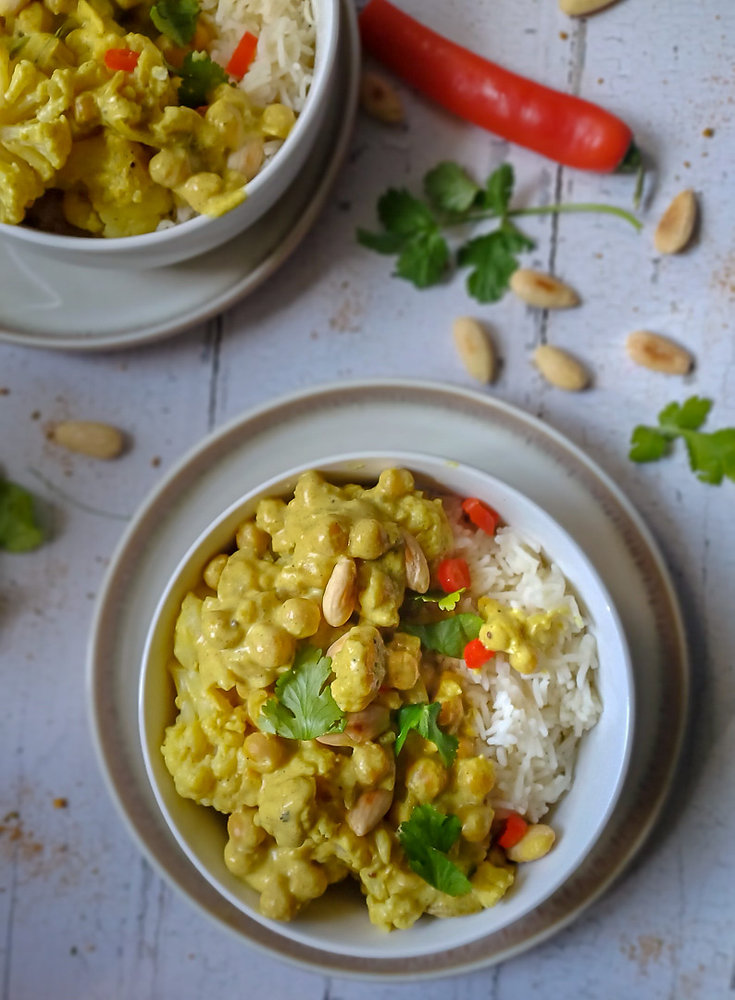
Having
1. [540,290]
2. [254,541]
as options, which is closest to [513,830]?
[254,541]

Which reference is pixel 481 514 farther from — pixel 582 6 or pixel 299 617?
pixel 582 6

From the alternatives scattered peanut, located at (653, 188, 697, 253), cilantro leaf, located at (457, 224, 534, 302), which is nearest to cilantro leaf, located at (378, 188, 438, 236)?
cilantro leaf, located at (457, 224, 534, 302)

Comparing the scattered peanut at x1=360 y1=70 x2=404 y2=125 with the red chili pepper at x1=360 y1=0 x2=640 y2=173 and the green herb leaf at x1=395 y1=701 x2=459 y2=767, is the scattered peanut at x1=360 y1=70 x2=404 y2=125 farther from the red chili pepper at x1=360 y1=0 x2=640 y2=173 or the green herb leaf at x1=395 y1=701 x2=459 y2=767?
the green herb leaf at x1=395 y1=701 x2=459 y2=767

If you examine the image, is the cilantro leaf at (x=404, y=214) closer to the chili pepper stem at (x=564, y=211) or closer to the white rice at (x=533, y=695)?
the chili pepper stem at (x=564, y=211)

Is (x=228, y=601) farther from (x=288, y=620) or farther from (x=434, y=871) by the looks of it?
(x=434, y=871)

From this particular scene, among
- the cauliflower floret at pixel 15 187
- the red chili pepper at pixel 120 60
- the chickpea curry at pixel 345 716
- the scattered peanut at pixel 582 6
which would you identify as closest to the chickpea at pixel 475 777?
the chickpea curry at pixel 345 716
